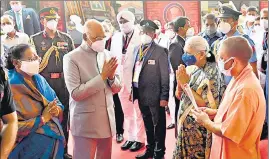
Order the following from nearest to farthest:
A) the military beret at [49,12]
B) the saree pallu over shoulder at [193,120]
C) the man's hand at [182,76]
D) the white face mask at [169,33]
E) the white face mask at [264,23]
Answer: the saree pallu over shoulder at [193,120] < the man's hand at [182,76] < the military beret at [49,12] < the white face mask at [264,23] < the white face mask at [169,33]

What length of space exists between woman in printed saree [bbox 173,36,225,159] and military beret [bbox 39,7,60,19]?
46.5 inches

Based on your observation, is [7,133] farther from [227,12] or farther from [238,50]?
[227,12]

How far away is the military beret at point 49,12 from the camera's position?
299 centimetres

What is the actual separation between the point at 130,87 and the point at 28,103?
4.83 ft

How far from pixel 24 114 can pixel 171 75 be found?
5.26 feet

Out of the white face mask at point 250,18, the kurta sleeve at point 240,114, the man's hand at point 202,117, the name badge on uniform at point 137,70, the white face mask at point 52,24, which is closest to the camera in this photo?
the kurta sleeve at point 240,114

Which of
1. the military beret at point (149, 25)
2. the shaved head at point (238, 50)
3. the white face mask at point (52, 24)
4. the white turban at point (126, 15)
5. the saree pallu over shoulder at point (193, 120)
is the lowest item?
the saree pallu over shoulder at point (193, 120)

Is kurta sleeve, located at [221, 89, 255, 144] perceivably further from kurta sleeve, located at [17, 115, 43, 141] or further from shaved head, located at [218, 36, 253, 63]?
kurta sleeve, located at [17, 115, 43, 141]

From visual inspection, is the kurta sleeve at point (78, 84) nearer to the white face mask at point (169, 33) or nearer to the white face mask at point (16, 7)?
the white face mask at point (16, 7)

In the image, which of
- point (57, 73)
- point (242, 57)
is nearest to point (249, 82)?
point (242, 57)

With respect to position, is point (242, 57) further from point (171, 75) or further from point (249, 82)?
point (171, 75)

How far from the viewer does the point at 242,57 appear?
197cm

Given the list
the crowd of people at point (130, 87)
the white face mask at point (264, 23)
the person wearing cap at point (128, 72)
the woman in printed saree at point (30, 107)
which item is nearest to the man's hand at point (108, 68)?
the crowd of people at point (130, 87)

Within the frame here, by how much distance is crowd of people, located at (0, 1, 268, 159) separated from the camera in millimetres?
1963
